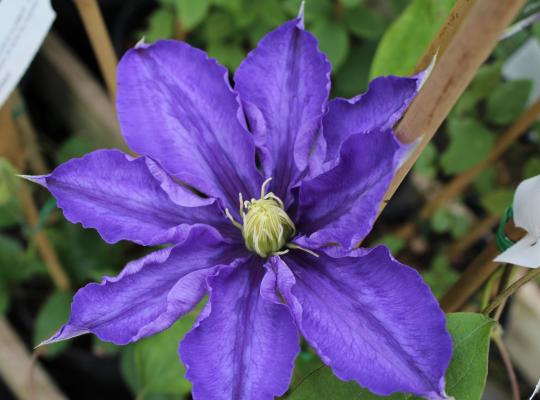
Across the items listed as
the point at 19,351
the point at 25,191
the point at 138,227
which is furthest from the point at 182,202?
the point at 19,351

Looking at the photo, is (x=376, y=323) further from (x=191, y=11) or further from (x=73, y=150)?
(x=73, y=150)

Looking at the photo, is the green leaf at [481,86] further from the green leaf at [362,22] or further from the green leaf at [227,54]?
the green leaf at [227,54]

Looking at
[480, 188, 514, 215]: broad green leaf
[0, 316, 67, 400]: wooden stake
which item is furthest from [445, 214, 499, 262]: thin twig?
[0, 316, 67, 400]: wooden stake

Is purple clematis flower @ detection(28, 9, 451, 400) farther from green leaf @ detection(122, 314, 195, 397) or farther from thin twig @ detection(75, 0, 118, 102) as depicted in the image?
green leaf @ detection(122, 314, 195, 397)

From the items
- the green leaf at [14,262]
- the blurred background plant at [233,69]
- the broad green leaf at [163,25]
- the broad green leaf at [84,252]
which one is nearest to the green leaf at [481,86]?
the blurred background plant at [233,69]

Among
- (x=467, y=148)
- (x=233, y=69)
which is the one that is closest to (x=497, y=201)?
(x=467, y=148)

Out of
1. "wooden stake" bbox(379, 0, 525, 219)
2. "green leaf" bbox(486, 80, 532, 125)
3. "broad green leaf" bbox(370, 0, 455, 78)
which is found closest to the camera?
"wooden stake" bbox(379, 0, 525, 219)
